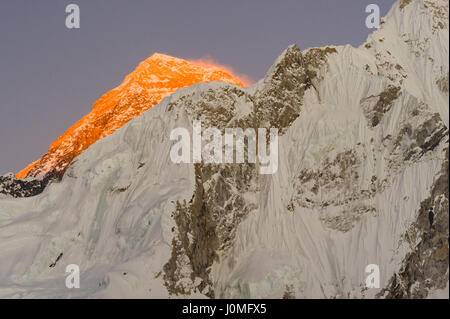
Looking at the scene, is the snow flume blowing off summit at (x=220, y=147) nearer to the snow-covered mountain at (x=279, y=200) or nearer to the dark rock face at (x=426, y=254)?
the snow-covered mountain at (x=279, y=200)

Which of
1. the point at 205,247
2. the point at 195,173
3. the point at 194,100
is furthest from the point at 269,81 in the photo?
the point at 205,247

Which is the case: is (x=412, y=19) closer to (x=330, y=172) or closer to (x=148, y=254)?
(x=330, y=172)

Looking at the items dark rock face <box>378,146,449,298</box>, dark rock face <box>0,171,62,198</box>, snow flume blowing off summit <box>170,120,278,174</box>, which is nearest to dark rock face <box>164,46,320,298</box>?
snow flume blowing off summit <box>170,120,278,174</box>

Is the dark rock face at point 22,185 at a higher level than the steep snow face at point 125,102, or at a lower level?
lower

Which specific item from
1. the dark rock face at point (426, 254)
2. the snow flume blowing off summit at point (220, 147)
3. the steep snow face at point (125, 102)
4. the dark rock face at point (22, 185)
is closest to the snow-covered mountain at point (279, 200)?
the dark rock face at point (426, 254)

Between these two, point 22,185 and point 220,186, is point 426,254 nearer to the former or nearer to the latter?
point 220,186

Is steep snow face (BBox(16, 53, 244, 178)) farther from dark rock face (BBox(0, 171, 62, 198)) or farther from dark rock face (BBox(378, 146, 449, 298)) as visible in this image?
dark rock face (BBox(378, 146, 449, 298))
